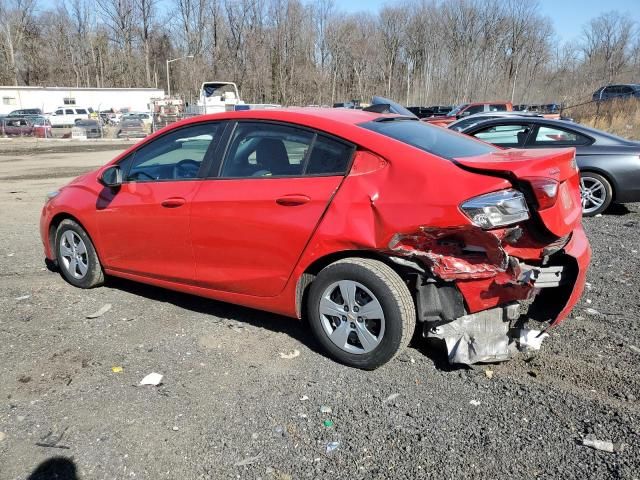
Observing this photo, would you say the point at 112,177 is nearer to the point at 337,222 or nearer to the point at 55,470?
the point at 337,222

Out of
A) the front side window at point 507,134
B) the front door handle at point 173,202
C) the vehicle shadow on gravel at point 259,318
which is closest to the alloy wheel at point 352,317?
the vehicle shadow on gravel at point 259,318

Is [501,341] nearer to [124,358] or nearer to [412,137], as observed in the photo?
[412,137]

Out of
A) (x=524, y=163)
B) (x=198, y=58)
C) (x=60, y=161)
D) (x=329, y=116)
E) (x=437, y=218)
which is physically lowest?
(x=60, y=161)

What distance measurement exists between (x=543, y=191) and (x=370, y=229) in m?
1.03

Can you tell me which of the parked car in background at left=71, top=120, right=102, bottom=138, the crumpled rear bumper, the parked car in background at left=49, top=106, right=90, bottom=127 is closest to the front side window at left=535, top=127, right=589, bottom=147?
the crumpled rear bumper

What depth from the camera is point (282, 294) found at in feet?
11.8

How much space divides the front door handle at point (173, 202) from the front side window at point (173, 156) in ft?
0.63

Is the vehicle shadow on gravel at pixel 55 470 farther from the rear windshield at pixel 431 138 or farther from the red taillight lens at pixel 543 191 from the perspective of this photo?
the red taillight lens at pixel 543 191

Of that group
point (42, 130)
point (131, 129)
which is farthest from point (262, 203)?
point (42, 130)

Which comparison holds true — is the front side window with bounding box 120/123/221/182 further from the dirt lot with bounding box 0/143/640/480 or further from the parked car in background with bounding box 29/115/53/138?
the parked car in background with bounding box 29/115/53/138

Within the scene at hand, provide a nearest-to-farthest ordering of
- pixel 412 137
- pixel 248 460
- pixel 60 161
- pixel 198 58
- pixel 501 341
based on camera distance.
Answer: pixel 248 460 < pixel 501 341 < pixel 412 137 < pixel 60 161 < pixel 198 58

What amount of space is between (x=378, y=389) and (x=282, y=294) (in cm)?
91

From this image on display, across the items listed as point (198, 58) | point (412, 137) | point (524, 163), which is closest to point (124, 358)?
point (412, 137)

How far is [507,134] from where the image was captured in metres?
8.45
